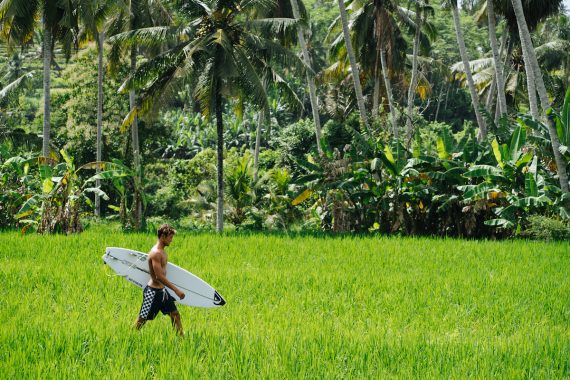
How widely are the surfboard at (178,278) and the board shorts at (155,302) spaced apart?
0.19 metres

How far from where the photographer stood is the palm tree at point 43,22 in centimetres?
1699

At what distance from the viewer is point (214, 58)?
637 inches

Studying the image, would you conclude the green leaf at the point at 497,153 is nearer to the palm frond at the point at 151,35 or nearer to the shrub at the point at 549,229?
the shrub at the point at 549,229

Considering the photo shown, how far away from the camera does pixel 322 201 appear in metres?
17.1

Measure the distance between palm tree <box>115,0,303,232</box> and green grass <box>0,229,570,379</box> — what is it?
487 centimetres

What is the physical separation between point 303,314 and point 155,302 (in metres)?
1.89

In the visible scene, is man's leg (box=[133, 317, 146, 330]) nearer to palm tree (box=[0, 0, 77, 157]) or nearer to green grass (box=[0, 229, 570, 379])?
green grass (box=[0, 229, 570, 379])

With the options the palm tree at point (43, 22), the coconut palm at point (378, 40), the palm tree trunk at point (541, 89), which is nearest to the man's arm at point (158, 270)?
the palm tree trunk at point (541, 89)

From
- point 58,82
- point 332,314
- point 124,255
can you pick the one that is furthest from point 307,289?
point 58,82

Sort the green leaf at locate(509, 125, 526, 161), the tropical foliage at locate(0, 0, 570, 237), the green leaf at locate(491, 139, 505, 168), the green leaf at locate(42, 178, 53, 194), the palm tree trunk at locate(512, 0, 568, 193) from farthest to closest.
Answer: the green leaf at locate(42, 178, 53, 194) < the tropical foliage at locate(0, 0, 570, 237) < the green leaf at locate(491, 139, 505, 168) < the green leaf at locate(509, 125, 526, 161) < the palm tree trunk at locate(512, 0, 568, 193)

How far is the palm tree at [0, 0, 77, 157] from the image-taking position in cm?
1699

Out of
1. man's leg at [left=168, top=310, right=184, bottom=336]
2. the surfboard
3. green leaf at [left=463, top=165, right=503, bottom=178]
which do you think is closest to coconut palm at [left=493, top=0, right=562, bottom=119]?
green leaf at [left=463, top=165, right=503, bottom=178]

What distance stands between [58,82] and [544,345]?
2428 inches

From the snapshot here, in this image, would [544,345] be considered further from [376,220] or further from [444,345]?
[376,220]
